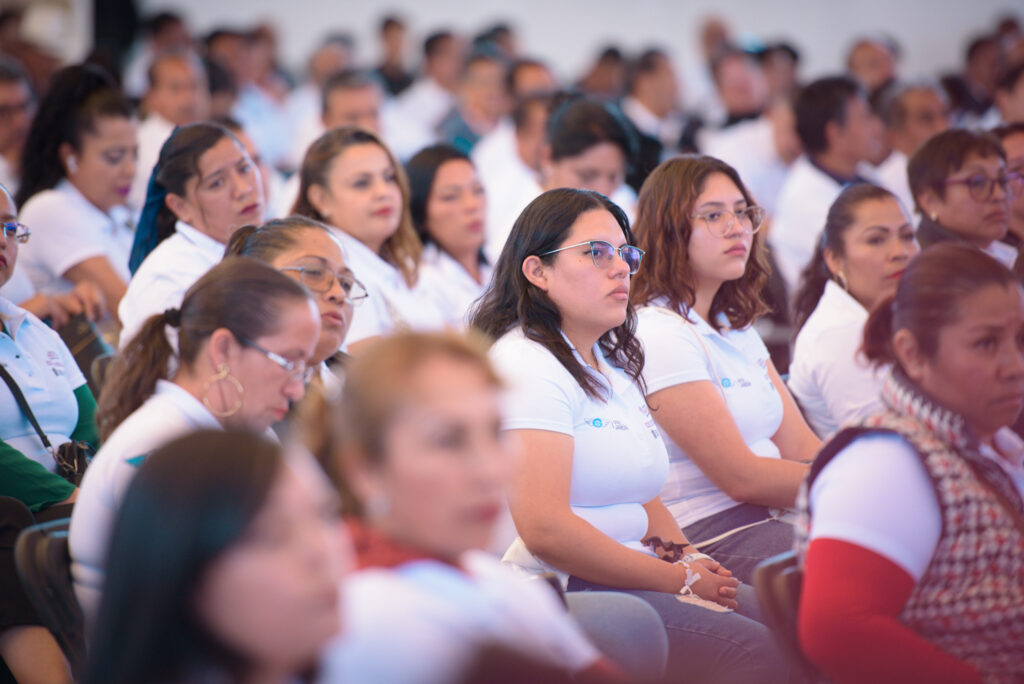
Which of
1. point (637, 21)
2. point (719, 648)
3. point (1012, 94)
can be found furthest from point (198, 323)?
point (637, 21)

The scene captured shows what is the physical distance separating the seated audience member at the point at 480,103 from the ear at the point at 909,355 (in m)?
5.02

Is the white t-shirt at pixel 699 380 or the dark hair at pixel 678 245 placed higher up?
the dark hair at pixel 678 245

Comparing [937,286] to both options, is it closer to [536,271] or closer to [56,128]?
[536,271]

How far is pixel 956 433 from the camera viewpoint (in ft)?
4.99

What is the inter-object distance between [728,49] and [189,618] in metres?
6.86

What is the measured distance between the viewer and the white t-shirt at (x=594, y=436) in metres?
2.07

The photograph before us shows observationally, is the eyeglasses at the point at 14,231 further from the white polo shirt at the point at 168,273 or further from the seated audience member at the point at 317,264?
the seated audience member at the point at 317,264

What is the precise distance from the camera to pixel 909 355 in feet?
5.24

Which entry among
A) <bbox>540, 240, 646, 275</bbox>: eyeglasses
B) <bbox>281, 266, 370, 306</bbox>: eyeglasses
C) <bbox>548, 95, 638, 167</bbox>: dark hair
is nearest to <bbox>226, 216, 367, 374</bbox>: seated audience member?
<bbox>281, 266, 370, 306</bbox>: eyeglasses

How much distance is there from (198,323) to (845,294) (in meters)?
1.82

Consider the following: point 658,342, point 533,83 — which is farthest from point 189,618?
point 533,83

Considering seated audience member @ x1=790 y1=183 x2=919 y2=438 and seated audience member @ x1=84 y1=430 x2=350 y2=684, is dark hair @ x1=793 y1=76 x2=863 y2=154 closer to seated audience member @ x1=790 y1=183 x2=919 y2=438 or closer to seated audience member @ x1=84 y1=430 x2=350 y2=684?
seated audience member @ x1=790 y1=183 x2=919 y2=438

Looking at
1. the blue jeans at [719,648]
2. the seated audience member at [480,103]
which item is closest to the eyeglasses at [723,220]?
the blue jeans at [719,648]

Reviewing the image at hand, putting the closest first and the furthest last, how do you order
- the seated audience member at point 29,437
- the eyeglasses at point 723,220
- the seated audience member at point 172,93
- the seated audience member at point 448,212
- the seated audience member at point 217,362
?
1. the seated audience member at point 217,362
2. the seated audience member at point 29,437
3. the eyeglasses at point 723,220
4. the seated audience member at point 448,212
5. the seated audience member at point 172,93
